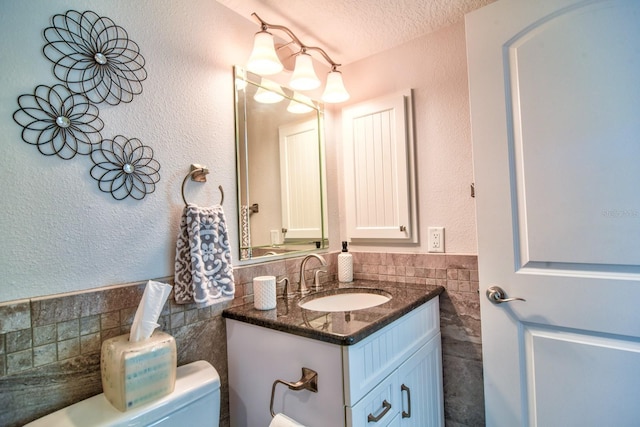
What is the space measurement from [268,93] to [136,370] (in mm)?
1204

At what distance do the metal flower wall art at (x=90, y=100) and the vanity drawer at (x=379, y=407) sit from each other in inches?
37.1

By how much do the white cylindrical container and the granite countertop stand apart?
22mm

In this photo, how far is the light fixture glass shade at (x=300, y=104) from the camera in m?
1.65

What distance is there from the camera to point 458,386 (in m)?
1.49

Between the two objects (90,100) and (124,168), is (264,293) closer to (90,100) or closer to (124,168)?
(124,168)

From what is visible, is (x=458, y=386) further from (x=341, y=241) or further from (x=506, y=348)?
(x=341, y=241)

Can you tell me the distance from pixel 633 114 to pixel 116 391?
1.68m

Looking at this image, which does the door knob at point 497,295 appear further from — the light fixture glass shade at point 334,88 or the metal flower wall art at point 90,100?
the metal flower wall art at point 90,100

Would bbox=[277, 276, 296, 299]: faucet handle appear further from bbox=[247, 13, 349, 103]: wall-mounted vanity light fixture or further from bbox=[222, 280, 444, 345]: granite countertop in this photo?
bbox=[247, 13, 349, 103]: wall-mounted vanity light fixture

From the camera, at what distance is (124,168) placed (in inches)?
39.6

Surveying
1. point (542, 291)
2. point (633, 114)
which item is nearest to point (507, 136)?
point (633, 114)

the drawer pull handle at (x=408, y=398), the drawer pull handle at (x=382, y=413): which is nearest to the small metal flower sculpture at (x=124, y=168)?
the drawer pull handle at (x=382, y=413)

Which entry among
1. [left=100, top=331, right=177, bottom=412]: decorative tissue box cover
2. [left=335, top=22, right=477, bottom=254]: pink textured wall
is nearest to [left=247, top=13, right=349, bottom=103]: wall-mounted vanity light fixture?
[left=335, top=22, right=477, bottom=254]: pink textured wall

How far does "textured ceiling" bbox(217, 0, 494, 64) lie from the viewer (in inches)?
53.6
